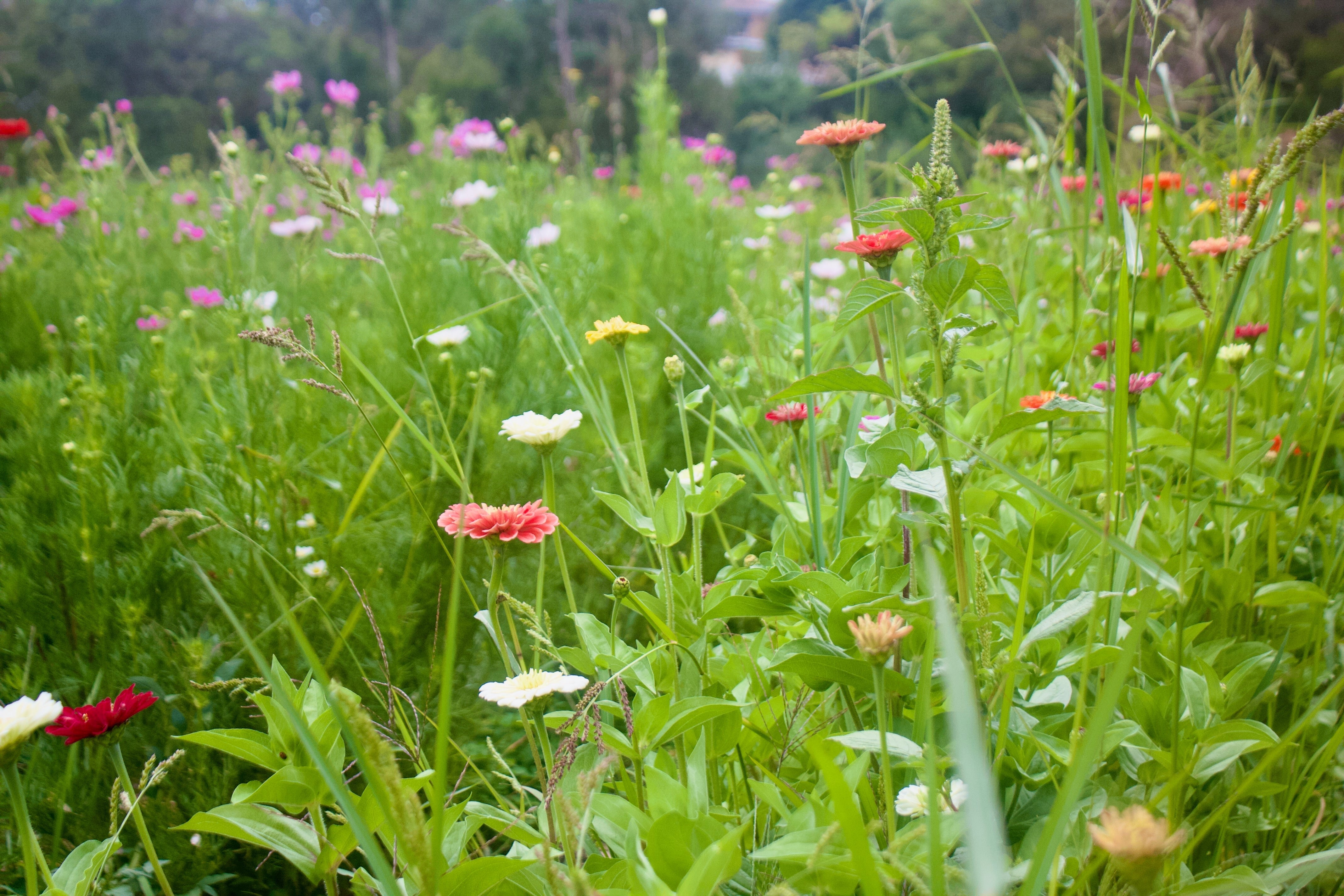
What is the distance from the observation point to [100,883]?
19.7 inches

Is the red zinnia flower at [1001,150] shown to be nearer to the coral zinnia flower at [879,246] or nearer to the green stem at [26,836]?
the coral zinnia flower at [879,246]

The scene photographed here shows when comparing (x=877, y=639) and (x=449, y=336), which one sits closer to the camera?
(x=877, y=639)

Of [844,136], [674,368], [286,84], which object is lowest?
[674,368]

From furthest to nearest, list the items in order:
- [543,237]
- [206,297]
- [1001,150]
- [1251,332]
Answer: [543,237] < [206,297] < [1001,150] < [1251,332]

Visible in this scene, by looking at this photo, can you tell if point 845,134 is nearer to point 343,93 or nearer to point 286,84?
point 286,84

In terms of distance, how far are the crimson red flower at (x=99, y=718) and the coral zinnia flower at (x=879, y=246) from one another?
0.52 meters

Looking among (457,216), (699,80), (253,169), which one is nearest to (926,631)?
(457,216)

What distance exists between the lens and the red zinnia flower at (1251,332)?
0.79 meters

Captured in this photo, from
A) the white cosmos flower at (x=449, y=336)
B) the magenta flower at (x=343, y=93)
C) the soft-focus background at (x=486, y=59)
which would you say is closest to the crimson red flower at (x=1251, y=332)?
the white cosmos flower at (x=449, y=336)

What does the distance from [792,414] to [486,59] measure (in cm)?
1412

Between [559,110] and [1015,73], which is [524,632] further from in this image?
[559,110]

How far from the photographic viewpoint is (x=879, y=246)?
0.50 metres

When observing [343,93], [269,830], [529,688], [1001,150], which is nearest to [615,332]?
[529,688]

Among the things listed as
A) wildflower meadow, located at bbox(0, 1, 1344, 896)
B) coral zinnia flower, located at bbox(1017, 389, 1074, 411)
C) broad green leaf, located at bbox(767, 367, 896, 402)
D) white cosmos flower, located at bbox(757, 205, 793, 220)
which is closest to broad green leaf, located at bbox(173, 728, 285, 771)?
wildflower meadow, located at bbox(0, 1, 1344, 896)
